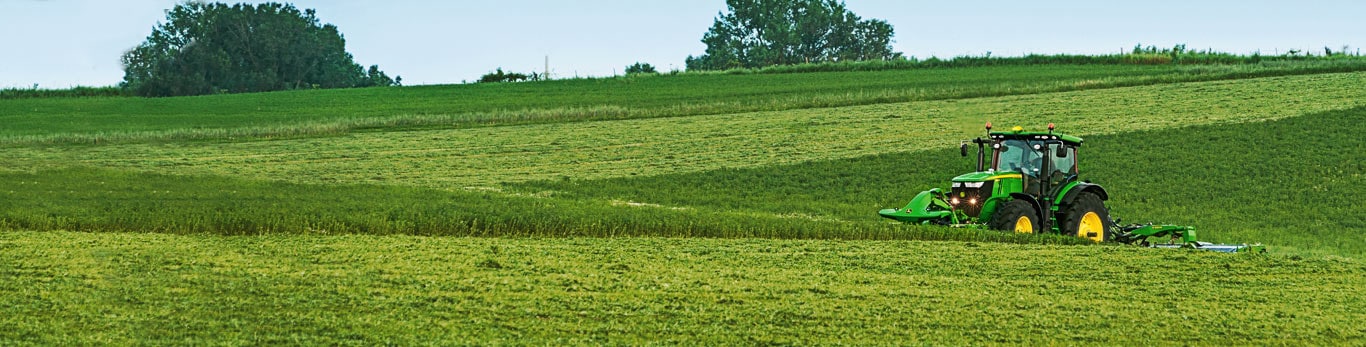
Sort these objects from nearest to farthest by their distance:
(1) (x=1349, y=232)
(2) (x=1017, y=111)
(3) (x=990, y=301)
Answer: (3) (x=990, y=301) < (1) (x=1349, y=232) < (2) (x=1017, y=111)

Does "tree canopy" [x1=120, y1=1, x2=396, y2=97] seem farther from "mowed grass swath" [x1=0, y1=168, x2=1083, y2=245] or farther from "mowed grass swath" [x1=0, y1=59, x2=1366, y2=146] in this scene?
"mowed grass swath" [x1=0, y1=168, x2=1083, y2=245]

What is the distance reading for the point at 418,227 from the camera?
20.1 meters

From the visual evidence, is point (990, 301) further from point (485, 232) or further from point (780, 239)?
point (485, 232)

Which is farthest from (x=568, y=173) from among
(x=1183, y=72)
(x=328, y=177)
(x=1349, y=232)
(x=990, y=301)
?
(x=1183, y=72)

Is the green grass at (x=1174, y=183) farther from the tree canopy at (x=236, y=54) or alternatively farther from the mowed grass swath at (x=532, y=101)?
the tree canopy at (x=236, y=54)

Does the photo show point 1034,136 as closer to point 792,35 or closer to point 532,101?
point 532,101

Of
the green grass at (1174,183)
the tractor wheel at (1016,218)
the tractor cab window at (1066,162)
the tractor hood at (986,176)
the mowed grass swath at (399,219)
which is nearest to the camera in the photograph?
the tractor wheel at (1016,218)

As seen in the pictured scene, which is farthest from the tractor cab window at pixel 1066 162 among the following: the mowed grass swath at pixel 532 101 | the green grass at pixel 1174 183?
the mowed grass swath at pixel 532 101

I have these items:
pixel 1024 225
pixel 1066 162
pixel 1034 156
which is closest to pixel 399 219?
pixel 1024 225

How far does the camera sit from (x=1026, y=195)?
18.9m

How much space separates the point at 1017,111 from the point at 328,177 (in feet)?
65.2

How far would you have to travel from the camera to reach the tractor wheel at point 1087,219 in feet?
62.2

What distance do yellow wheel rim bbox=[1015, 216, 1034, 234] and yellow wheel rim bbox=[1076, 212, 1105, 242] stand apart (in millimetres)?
798

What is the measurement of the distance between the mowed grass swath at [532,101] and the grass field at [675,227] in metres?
0.50
